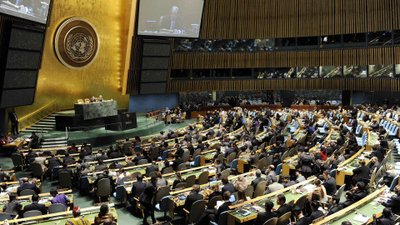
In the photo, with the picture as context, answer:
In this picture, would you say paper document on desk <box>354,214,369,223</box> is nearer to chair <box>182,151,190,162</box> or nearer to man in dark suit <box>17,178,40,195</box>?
chair <box>182,151,190,162</box>

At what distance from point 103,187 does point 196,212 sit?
351 centimetres

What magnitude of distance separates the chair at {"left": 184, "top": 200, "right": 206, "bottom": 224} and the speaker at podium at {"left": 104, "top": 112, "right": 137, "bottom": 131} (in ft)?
45.2

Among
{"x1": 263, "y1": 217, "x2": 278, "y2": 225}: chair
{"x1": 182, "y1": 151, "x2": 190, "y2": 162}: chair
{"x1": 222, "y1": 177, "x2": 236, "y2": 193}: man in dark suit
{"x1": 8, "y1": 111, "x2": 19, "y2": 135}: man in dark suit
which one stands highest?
{"x1": 8, "y1": 111, "x2": 19, "y2": 135}: man in dark suit

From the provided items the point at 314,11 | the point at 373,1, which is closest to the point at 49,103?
the point at 314,11

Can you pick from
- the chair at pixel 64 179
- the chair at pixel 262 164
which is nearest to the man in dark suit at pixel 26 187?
the chair at pixel 64 179

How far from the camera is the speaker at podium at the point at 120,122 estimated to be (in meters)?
21.9

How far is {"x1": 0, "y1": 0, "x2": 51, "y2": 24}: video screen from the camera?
1603 cm

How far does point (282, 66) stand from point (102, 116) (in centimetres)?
1704

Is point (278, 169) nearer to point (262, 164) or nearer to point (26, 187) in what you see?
point (262, 164)

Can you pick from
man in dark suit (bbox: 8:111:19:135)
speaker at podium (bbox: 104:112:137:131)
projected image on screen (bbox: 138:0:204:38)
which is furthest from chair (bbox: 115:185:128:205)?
projected image on screen (bbox: 138:0:204:38)

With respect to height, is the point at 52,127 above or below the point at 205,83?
below

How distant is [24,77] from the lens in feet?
60.3

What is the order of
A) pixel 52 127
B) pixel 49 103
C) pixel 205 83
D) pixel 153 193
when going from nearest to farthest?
pixel 153 193, pixel 52 127, pixel 49 103, pixel 205 83

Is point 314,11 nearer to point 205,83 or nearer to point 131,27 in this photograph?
point 205,83
